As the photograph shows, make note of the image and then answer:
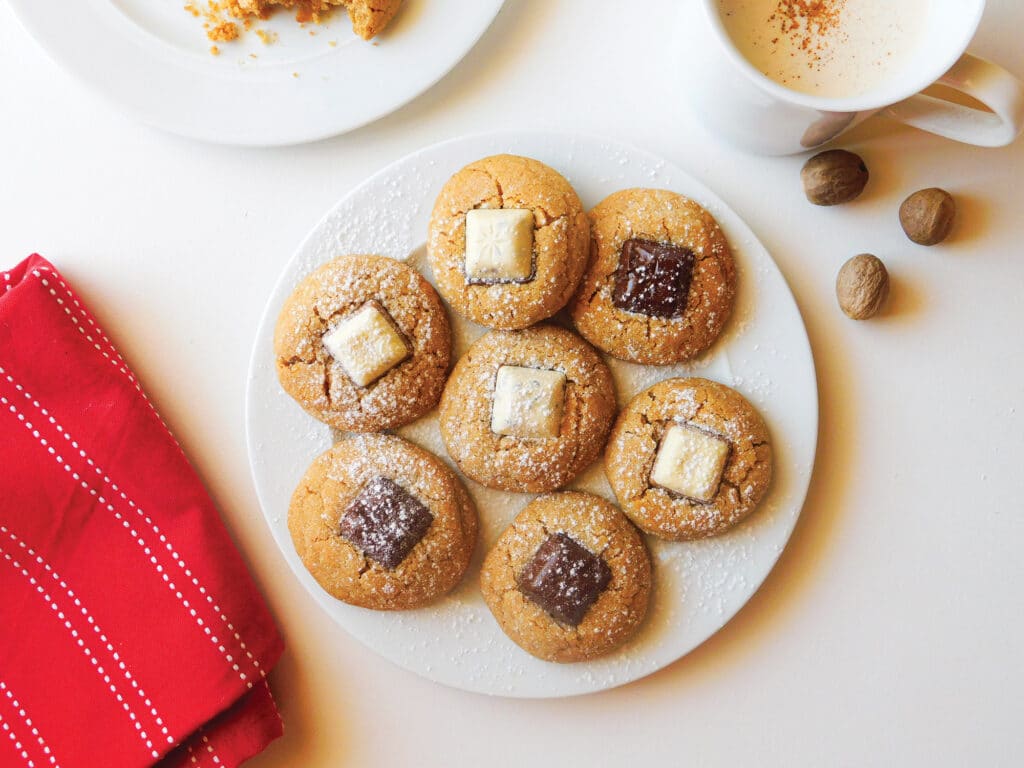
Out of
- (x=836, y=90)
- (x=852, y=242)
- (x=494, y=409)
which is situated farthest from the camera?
(x=852, y=242)

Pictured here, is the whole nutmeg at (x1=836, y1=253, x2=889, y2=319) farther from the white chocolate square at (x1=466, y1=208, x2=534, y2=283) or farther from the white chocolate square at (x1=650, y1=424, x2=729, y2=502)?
the white chocolate square at (x1=466, y1=208, x2=534, y2=283)

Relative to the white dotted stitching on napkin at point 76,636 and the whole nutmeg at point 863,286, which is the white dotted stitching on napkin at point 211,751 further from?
the whole nutmeg at point 863,286

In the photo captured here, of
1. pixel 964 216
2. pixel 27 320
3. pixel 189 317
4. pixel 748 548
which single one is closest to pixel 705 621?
pixel 748 548

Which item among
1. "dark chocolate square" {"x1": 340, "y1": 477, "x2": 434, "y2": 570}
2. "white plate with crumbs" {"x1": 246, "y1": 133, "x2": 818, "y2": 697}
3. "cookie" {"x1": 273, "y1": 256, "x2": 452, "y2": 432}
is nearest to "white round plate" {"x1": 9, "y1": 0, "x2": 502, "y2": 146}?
"white plate with crumbs" {"x1": 246, "y1": 133, "x2": 818, "y2": 697}

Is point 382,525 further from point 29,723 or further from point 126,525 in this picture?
point 29,723

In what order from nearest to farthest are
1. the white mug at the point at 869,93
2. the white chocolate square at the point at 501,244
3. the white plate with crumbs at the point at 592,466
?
1. the white mug at the point at 869,93
2. the white chocolate square at the point at 501,244
3. the white plate with crumbs at the point at 592,466

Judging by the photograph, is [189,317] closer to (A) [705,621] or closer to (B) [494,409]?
(B) [494,409]

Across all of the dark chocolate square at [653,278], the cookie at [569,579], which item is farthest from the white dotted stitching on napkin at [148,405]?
the dark chocolate square at [653,278]
